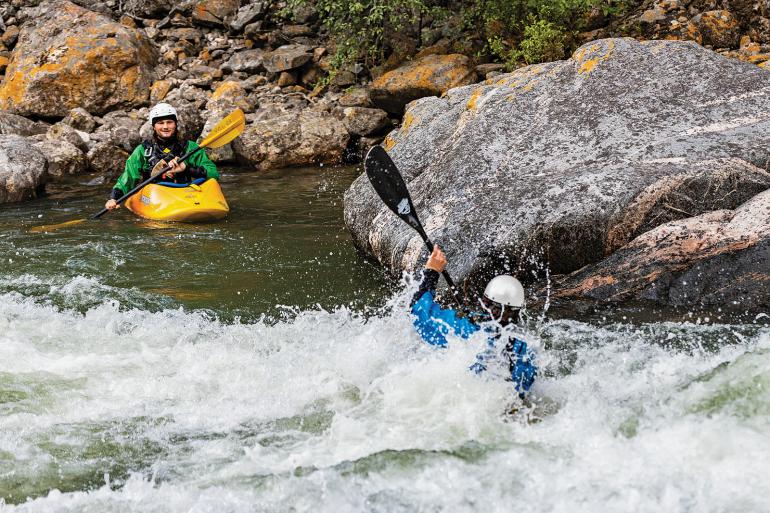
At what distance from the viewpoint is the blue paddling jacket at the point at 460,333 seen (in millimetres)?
3371

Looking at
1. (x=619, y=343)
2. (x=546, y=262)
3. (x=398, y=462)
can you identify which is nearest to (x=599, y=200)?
(x=546, y=262)

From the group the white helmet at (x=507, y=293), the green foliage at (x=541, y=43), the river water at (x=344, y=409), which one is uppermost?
the white helmet at (x=507, y=293)

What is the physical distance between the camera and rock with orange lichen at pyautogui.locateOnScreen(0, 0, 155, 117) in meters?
12.1

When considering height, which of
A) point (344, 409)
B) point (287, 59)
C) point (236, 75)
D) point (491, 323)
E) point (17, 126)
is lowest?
point (236, 75)

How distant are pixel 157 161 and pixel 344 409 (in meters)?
4.88

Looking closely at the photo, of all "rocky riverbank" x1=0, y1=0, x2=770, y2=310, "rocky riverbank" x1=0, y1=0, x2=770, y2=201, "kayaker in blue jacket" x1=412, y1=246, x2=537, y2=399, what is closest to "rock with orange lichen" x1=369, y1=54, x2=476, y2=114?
"rocky riverbank" x1=0, y1=0, x2=770, y2=201

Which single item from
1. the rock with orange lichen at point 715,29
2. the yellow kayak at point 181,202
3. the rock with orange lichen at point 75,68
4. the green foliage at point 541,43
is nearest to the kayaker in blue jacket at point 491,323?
the yellow kayak at point 181,202

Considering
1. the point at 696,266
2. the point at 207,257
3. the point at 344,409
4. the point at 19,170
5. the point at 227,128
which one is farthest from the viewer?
the point at 19,170

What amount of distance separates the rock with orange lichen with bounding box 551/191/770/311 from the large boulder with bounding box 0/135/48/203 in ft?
21.0

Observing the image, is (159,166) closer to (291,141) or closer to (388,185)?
(291,141)

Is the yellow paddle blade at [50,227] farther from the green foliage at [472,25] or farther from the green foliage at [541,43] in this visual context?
the green foliage at [541,43]

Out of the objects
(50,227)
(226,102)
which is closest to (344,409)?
(50,227)

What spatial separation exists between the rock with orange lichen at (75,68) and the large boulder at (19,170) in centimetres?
311

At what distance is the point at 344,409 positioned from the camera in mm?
3660
